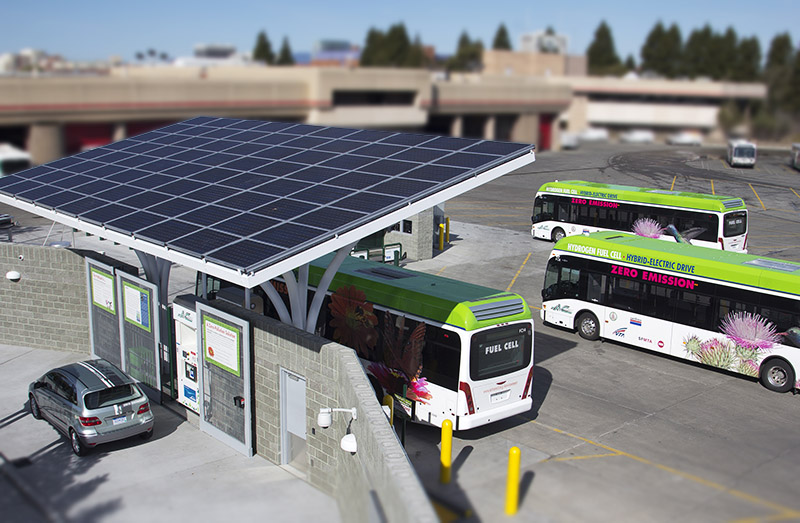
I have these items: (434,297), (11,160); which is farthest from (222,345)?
(11,160)

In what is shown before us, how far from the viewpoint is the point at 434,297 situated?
15383 mm

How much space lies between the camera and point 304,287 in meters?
15.5

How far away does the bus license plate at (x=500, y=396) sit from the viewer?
15.0 metres

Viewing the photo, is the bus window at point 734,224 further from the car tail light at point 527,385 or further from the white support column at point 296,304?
the white support column at point 296,304

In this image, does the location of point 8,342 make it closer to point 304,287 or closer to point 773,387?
point 304,287

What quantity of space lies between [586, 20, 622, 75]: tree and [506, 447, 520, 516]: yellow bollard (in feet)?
442

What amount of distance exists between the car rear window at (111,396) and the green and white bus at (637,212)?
21.8 m

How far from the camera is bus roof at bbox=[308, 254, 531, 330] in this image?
1477 cm

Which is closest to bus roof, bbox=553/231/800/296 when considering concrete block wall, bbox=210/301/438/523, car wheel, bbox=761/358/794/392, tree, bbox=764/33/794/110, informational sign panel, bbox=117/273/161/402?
car wheel, bbox=761/358/794/392

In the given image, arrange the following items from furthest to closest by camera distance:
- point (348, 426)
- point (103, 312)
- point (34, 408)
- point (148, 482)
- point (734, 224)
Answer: point (734, 224), point (103, 312), point (34, 408), point (148, 482), point (348, 426)

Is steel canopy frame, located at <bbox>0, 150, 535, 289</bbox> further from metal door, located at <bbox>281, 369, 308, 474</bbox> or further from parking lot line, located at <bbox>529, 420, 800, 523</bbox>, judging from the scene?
parking lot line, located at <bbox>529, 420, 800, 523</bbox>

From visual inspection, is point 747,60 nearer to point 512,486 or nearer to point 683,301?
point 683,301

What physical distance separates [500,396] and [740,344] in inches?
292

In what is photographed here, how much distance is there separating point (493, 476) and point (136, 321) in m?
9.62
